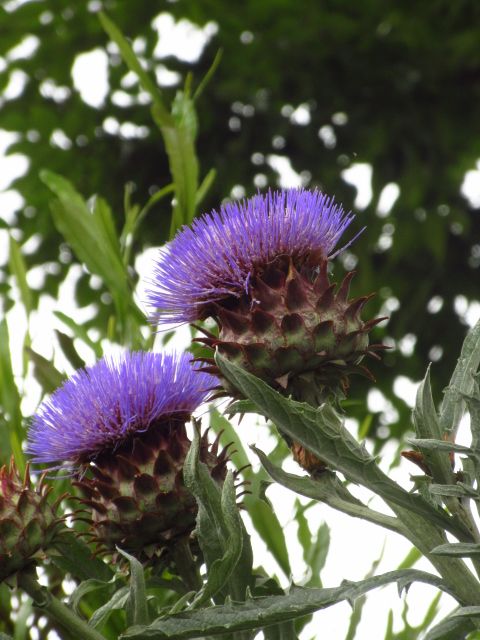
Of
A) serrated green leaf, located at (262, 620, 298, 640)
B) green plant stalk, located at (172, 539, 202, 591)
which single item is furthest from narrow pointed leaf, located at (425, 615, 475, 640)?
green plant stalk, located at (172, 539, 202, 591)

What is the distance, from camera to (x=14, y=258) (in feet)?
4.40

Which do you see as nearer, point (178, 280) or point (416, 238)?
point (178, 280)

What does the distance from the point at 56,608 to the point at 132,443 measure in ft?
0.57

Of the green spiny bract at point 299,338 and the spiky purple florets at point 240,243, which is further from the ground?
the spiky purple florets at point 240,243

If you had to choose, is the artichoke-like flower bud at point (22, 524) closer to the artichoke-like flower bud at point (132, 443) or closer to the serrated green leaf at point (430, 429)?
the artichoke-like flower bud at point (132, 443)

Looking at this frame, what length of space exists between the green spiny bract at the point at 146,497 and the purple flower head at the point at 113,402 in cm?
2

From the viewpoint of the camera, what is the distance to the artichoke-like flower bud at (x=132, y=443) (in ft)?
2.93

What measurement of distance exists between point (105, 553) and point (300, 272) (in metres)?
0.30

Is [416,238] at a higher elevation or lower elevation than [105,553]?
higher

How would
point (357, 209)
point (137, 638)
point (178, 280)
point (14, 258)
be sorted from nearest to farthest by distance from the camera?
point (137, 638) → point (178, 280) → point (14, 258) → point (357, 209)

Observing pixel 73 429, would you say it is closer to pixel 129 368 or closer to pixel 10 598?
pixel 129 368

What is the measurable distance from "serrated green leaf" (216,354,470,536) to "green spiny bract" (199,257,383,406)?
7cm

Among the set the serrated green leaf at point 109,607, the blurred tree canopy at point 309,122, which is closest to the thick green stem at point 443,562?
the serrated green leaf at point 109,607

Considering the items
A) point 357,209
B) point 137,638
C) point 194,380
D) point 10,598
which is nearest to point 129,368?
point 194,380
